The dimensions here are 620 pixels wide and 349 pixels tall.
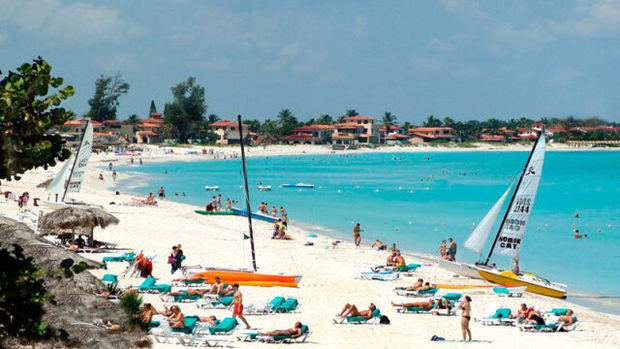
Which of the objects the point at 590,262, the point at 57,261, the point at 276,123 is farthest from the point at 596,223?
the point at 276,123

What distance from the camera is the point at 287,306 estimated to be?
57.0 ft

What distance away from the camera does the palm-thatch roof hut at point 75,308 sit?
10289 millimetres

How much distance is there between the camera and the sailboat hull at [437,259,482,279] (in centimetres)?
2288

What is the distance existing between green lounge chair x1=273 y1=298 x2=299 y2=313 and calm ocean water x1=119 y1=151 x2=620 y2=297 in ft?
41.9

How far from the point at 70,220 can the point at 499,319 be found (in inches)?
581

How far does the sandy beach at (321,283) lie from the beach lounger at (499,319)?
0.21m

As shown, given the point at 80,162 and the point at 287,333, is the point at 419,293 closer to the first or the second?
the point at 287,333

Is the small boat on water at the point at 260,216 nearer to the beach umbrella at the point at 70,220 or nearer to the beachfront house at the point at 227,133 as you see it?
the beach umbrella at the point at 70,220

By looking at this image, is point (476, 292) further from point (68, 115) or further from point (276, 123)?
Answer: point (276, 123)

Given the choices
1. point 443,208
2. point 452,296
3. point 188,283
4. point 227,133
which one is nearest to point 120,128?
point 227,133

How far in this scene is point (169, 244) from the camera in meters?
27.4

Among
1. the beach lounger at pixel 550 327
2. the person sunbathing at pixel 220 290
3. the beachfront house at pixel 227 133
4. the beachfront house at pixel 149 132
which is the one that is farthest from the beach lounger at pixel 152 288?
the beachfront house at pixel 227 133

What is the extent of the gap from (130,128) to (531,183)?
410ft

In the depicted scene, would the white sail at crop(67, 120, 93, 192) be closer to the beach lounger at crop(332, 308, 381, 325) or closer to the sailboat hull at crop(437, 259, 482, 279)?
the sailboat hull at crop(437, 259, 482, 279)
